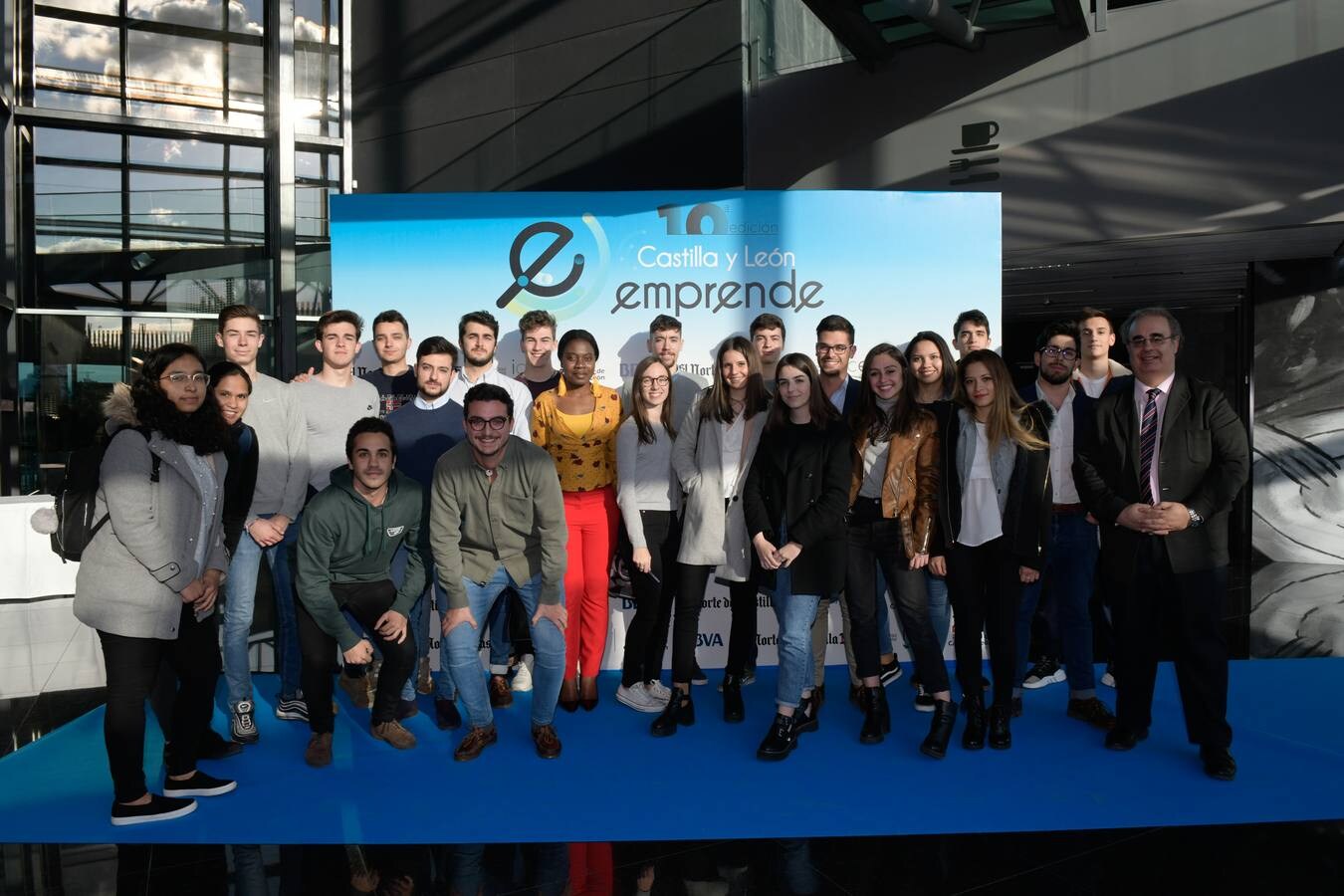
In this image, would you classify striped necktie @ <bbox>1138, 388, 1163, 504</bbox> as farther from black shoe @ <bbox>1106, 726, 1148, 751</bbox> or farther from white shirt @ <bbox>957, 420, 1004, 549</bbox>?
black shoe @ <bbox>1106, 726, 1148, 751</bbox>

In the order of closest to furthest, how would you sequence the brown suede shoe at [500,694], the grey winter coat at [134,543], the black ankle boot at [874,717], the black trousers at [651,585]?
the grey winter coat at [134,543] → the black ankle boot at [874,717] → the black trousers at [651,585] → the brown suede shoe at [500,694]

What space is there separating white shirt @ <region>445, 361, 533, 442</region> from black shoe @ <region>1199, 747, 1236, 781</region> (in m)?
2.83

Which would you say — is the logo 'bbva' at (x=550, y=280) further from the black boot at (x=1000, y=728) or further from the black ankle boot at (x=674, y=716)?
the black boot at (x=1000, y=728)

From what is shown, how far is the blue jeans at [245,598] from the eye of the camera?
3.79m

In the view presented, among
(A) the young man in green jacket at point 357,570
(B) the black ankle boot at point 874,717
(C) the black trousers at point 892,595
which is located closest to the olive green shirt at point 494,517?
(A) the young man in green jacket at point 357,570

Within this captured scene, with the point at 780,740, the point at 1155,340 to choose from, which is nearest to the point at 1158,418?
the point at 1155,340

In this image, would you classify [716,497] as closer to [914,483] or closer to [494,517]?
[914,483]

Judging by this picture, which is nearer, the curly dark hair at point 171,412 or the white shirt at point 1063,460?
the curly dark hair at point 171,412

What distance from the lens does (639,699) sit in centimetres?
416

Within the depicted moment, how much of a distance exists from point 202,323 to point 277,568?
5891mm

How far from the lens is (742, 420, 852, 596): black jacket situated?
3.54 m

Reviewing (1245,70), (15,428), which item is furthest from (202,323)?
(1245,70)

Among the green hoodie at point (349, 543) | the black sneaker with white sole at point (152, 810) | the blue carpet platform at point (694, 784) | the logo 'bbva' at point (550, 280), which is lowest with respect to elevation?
the blue carpet platform at point (694, 784)

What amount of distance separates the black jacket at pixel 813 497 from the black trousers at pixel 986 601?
1.37ft
